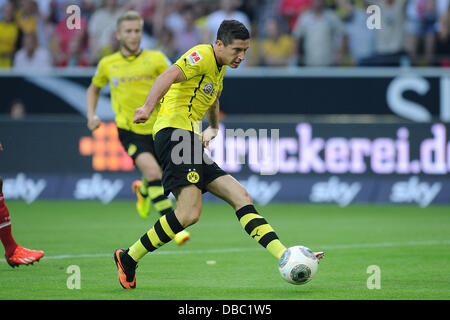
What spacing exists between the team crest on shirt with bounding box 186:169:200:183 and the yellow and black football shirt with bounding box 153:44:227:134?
43 cm

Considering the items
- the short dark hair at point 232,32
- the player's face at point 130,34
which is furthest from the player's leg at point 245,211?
the player's face at point 130,34

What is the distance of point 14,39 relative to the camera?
55.7ft

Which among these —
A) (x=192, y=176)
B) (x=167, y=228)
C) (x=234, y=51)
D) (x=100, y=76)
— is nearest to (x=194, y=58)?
(x=234, y=51)

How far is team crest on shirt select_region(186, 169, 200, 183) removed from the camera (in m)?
6.58

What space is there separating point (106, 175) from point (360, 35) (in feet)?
18.0

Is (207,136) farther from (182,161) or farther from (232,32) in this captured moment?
(232,32)

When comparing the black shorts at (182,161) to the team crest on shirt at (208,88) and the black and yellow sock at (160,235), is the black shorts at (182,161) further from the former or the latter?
the team crest on shirt at (208,88)

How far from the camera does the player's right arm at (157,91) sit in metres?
6.17

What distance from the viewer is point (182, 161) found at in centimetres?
662

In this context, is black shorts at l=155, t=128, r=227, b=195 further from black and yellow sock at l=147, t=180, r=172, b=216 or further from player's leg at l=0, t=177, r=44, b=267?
black and yellow sock at l=147, t=180, r=172, b=216

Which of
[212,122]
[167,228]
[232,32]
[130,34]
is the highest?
[130,34]

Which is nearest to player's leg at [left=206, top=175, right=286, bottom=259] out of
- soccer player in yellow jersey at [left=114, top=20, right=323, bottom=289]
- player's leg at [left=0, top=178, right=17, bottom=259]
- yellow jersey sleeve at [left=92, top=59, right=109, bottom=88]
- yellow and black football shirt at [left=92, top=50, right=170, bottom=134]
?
soccer player in yellow jersey at [left=114, top=20, right=323, bottom=289]

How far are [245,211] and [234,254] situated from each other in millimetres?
2311

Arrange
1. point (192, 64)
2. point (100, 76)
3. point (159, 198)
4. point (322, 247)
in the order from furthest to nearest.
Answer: point (100, 76)
point (159, 198)
point (322, 247)
point (192, 64)
